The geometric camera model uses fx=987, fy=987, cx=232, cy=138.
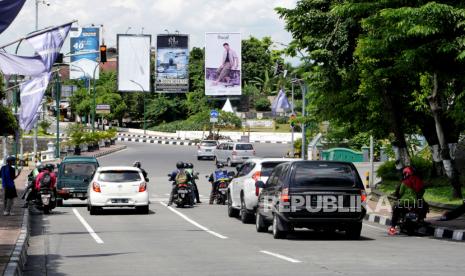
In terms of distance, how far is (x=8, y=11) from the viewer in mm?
20172

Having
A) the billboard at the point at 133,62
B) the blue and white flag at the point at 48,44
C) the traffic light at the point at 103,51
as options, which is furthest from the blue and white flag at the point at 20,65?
the billboard at the point at 133,62

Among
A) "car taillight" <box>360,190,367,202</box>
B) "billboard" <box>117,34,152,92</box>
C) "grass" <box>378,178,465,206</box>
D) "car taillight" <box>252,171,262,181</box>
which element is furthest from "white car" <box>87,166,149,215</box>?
"billboard" <box>117,34,152,92</box>

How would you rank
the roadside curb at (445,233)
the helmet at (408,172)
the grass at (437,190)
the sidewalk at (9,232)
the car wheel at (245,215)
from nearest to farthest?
the sidewalk at (9,232)
the roadside curb at (445,233)
the helmet at (408,172)
the car wheel at (245,215)
the grass at (437,190)

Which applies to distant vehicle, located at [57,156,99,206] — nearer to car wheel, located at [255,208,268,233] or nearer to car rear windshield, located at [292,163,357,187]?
car wheel, located at [255,208,268,233]

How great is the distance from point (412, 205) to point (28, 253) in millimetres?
8942

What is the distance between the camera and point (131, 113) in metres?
144

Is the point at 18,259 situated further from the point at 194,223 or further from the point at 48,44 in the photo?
the point at 48,44

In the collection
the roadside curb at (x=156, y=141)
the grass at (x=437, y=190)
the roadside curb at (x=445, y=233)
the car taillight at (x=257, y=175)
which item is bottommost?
the roadside curb at (x=445, y=233)

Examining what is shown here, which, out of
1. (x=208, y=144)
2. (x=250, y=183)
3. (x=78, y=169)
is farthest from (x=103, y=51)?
(x=250, y=183)

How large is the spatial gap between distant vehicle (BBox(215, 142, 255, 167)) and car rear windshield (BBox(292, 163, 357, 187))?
45064 millimetres

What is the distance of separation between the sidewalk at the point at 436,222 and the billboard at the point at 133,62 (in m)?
90.3

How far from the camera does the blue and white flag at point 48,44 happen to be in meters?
31.8

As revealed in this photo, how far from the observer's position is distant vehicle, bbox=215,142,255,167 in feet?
219

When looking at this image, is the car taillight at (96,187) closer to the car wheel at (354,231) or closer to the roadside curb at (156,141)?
the car wheel at (354,231)
